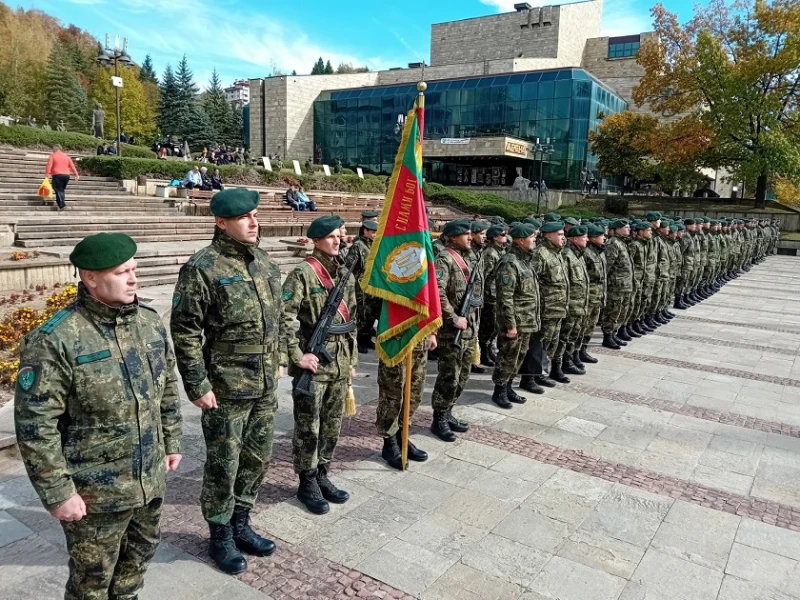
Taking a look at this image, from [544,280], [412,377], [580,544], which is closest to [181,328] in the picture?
[412,377]

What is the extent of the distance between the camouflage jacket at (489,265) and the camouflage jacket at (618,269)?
2.35 metres

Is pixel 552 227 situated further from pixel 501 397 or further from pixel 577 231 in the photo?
pixel 501 397

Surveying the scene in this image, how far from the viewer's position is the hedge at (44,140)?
2564cm

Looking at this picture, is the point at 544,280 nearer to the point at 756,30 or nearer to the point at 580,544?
the point at 580,544

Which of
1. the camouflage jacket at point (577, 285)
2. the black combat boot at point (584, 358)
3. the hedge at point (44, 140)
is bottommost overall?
the black combat boot at point (584, 358)

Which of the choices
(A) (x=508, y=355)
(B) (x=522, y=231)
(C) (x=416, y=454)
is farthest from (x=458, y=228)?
(C) (x=416, y=454)

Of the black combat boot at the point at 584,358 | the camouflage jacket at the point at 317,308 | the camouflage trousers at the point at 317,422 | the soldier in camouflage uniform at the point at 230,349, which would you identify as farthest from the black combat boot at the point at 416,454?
the black combat boot at the point at 584,358

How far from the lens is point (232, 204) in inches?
129

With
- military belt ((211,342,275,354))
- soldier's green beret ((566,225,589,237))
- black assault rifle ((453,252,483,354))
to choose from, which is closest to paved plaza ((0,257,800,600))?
black assault rifle ((453,252,483,354))

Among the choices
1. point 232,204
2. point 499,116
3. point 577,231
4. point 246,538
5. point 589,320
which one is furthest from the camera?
point 499,116

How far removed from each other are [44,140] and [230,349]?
93.6 ft

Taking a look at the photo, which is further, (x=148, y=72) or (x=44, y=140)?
(x=148, y=72)

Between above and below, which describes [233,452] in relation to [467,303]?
below

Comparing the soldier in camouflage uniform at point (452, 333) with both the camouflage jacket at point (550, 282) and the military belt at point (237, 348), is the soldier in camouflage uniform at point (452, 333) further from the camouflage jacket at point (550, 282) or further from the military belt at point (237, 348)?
the military belt at point (237, 348)
